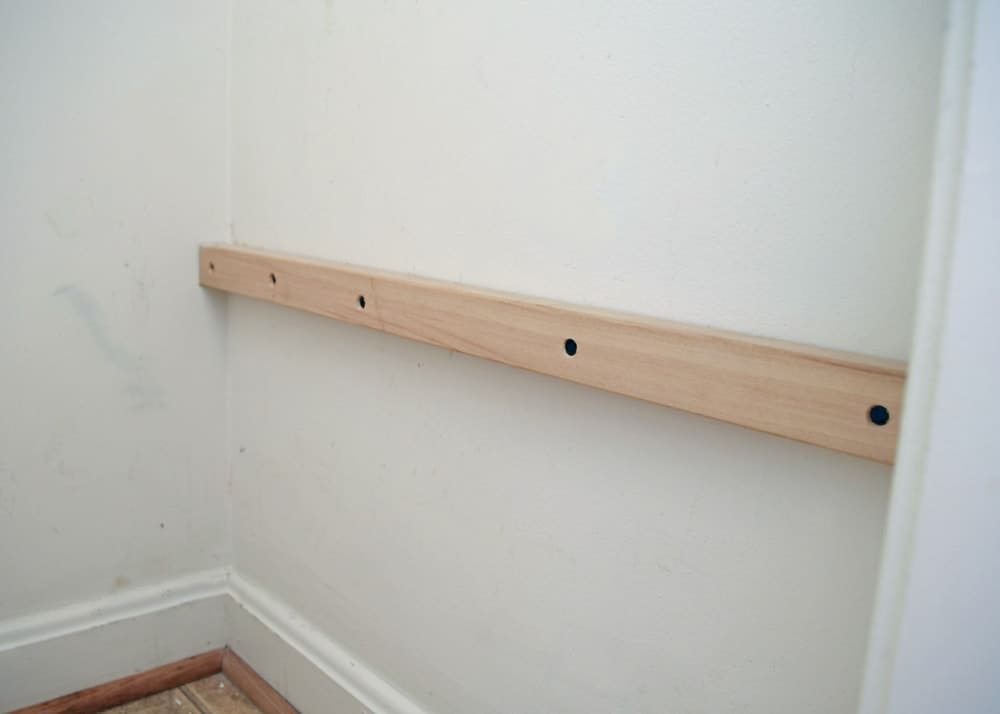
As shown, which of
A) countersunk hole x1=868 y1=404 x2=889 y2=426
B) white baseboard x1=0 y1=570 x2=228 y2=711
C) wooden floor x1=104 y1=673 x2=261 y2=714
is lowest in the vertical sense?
wooden floor x1=104 y1=673 x2=261 y2=714

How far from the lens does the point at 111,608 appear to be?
1407mm

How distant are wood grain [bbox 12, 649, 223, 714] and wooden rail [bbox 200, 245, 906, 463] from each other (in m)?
0.68

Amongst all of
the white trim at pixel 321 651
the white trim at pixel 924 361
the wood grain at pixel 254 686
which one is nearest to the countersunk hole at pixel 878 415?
the white trim at pixel 924 361

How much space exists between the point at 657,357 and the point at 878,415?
192 mm

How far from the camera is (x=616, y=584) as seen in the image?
2.98 ft

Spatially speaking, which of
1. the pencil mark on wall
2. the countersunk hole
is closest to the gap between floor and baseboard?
the pencil mark on wall

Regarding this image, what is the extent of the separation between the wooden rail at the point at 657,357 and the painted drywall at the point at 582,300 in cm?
4

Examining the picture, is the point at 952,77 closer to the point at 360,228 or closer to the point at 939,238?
the point at 939,238

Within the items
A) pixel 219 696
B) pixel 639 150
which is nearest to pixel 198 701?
pixel 219 696

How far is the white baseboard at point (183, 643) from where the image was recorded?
4.21 feet

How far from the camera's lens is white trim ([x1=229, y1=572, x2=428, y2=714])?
1197 mm

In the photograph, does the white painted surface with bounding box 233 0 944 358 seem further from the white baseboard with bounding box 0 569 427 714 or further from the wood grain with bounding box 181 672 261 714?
the wood grain with bounding box 181 672 261 714

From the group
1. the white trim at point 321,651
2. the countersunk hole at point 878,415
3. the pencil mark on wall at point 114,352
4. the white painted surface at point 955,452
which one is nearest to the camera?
the white painted surface at point 955,452

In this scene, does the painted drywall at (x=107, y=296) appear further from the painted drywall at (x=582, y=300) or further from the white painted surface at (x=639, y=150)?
the white painted surface at (x=639, y=150)
